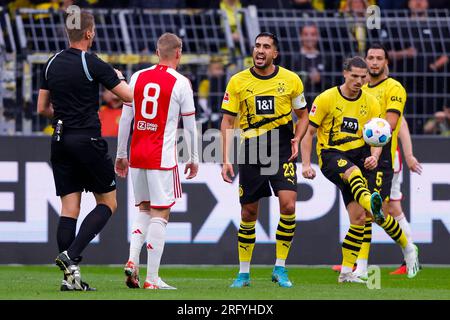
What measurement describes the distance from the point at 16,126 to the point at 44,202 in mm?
962

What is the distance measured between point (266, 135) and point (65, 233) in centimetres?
212

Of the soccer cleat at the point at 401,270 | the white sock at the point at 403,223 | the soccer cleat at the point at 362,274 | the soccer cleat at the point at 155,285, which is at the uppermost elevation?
the white sock at the point at 403,223

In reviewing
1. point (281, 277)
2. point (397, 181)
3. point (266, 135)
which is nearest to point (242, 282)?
point (281, 277)

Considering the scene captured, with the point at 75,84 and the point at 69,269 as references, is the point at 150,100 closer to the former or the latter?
the point at 75,84

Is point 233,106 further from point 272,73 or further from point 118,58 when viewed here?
point 118,58

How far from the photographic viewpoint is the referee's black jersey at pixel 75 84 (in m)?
9.81

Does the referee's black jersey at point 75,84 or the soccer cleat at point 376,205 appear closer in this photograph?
the referee's black jersey at point 75,84

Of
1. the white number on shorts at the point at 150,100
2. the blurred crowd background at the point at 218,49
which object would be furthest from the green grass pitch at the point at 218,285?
the blurred crowd background at the point at 218,49

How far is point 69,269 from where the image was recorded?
9.67 meters

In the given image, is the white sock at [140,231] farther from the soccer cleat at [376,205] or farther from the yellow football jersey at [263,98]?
the soccer cleat at [376,205]

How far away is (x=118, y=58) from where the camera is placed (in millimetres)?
14648

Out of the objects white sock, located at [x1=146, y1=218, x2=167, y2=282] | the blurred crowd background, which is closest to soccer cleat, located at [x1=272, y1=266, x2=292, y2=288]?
white sock, located at [x1=146, y1=218, x2=167, y2=282]

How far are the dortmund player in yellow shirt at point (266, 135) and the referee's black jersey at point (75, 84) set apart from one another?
5.27 ft

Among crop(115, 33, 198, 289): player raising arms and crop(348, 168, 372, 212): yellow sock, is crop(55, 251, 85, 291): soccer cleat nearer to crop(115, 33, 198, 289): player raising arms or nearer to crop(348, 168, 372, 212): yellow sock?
crop(115, 33, 198, 289): player raising arms
